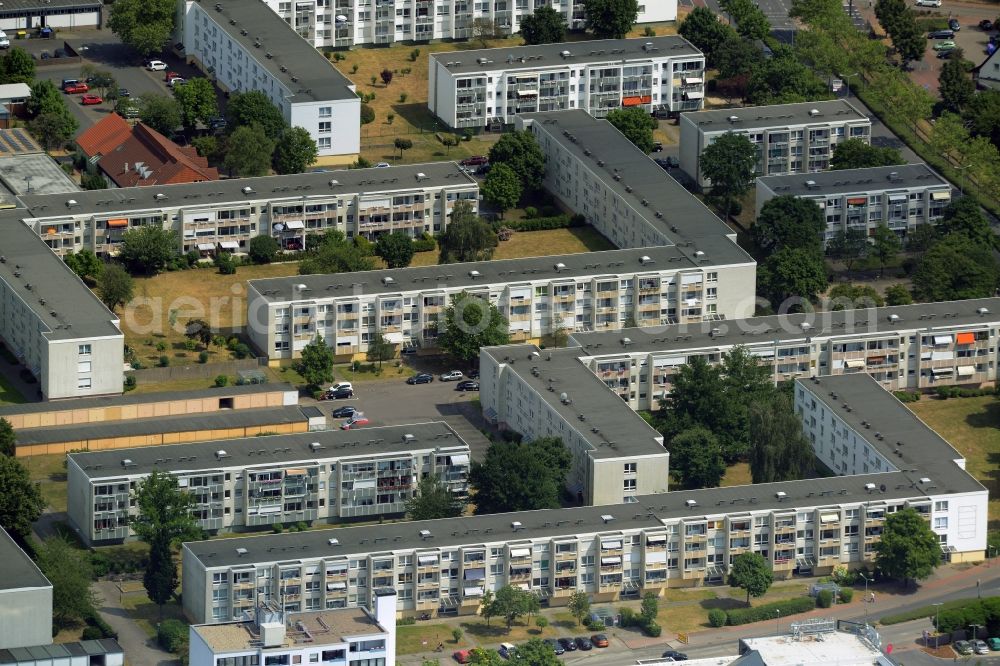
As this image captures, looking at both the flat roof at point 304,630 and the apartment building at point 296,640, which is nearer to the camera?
the apartment building at point 296,640

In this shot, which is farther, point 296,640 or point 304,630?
point 304,630

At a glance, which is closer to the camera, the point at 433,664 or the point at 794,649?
the point at 794,649

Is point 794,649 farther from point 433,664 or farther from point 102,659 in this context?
point 102,659

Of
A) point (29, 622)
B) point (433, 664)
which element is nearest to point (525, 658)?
point (433, 664)

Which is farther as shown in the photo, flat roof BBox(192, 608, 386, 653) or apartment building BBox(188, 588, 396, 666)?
flat roof BBox(192, 608, 386, 653)
